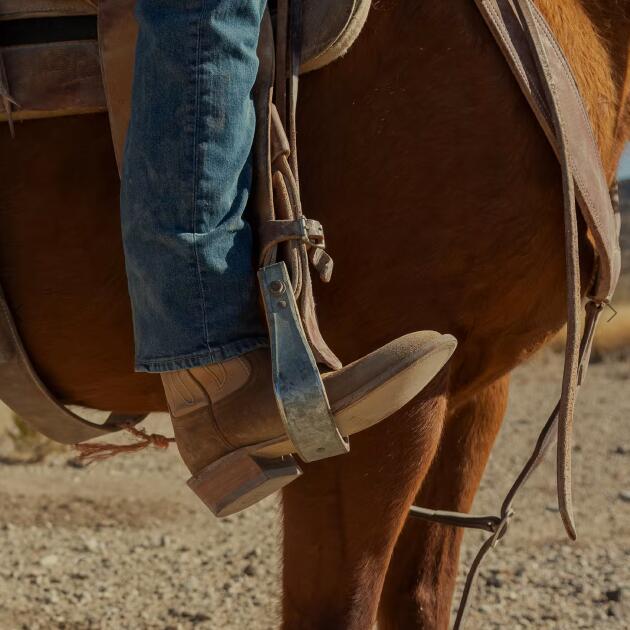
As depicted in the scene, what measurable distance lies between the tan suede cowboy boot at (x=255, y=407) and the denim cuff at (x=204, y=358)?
2 centimetres

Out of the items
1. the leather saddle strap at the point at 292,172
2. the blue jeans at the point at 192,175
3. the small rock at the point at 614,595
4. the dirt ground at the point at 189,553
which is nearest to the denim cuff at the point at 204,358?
the blue jeans at the point at 192,175

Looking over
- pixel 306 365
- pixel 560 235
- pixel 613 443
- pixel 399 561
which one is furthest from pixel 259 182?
pixel 613 443

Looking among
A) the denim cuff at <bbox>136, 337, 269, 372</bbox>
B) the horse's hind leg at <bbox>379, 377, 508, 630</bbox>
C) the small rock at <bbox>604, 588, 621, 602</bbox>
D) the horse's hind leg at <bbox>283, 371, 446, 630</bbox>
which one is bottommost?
the small rock at <bbox>604, 588, 621, 602</bbox>

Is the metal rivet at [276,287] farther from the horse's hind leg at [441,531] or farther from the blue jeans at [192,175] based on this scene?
the horse's hind leg at [441,531]

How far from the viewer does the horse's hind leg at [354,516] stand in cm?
179

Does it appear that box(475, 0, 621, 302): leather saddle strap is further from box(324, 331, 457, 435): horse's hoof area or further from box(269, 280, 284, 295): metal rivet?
box(269, 280, 284, 295): metal rivet

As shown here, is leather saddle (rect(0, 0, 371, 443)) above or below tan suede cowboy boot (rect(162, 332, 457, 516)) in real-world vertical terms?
above

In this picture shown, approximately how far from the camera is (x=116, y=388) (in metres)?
1.96

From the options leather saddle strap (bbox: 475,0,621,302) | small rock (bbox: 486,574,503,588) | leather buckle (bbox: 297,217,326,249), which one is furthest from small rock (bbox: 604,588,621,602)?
leather buckle (bbox: 297,217,326,249)

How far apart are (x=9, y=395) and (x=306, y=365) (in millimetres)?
696

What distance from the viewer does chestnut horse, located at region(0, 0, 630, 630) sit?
1.70 meters

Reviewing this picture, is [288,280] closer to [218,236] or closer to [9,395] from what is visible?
[218,236]

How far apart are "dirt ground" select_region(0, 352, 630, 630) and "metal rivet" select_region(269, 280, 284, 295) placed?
133 cm

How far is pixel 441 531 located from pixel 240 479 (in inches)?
35.6
